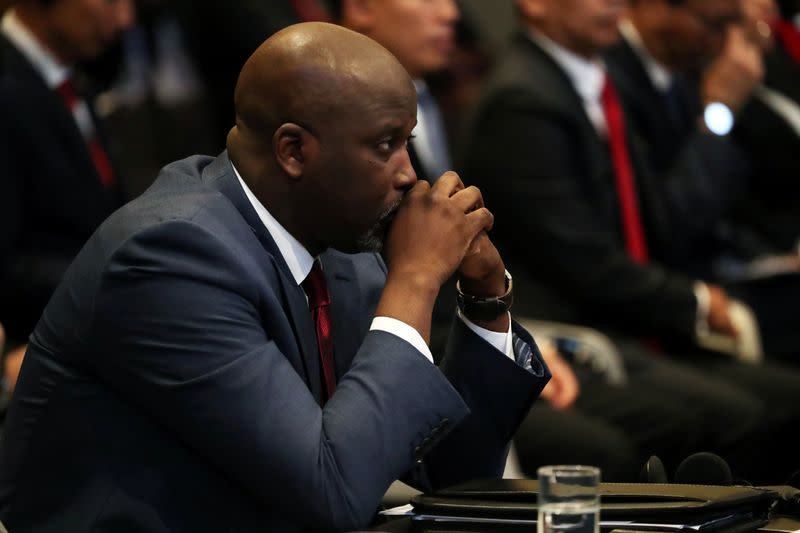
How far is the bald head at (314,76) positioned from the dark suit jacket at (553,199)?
79.5 inches

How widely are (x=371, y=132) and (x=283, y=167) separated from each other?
132 mm

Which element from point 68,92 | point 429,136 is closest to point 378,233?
point 68,92

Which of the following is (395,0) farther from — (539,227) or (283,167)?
(283,167)

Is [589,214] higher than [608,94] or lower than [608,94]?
lower

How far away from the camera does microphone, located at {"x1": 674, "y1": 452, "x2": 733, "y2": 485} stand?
192cm

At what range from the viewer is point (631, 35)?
186 inches

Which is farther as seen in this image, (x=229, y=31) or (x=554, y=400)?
(x=229, y=31)

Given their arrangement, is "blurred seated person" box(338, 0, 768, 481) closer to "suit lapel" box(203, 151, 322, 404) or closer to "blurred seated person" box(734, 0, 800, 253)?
"blurred seated person" box(734, 0, 800, 253)

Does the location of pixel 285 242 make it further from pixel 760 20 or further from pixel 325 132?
pixel 760 20

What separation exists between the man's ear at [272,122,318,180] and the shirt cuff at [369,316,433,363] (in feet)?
0.78

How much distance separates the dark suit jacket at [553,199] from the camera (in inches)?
155

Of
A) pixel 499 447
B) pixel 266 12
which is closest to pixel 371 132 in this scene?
pixel 499 447

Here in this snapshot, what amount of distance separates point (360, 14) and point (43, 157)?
40.3 inches

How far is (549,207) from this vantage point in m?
3.94
